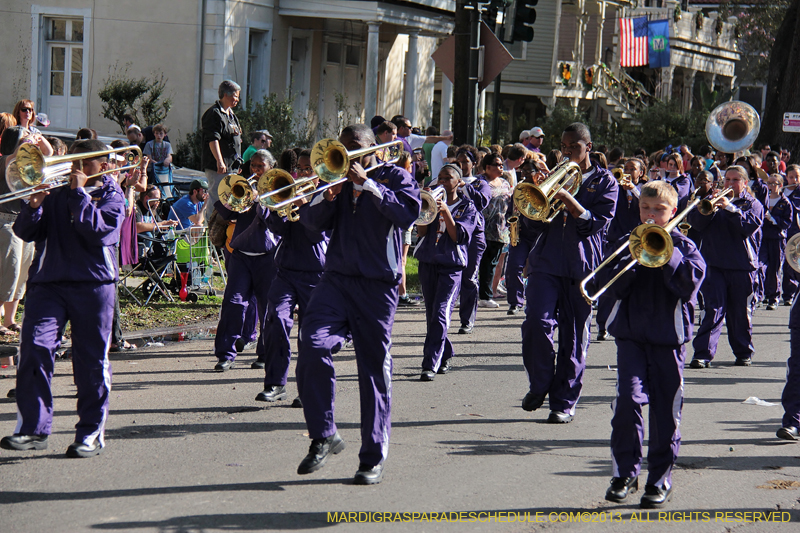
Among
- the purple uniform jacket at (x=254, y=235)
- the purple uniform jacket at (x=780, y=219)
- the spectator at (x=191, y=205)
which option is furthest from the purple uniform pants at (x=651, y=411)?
the purple uniform jacket at (x=780, y=219)

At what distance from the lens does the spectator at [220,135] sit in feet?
36.5

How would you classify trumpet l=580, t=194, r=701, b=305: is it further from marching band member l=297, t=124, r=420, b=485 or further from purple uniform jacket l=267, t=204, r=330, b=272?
purple uniform jacket l=267, t=204, r=330, b=272

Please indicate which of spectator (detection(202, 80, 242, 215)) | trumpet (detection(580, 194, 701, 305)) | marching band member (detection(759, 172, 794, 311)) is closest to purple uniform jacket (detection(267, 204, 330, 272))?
trumpet (detection(580, 194, 701, 305))

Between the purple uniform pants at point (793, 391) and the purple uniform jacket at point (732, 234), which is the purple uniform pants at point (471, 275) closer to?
the purple uniform jacket at point (732, 234)

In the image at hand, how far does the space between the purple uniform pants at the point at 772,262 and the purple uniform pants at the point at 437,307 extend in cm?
753

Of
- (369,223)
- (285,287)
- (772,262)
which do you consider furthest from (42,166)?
(772,262)

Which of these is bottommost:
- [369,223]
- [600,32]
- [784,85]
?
[369,223]

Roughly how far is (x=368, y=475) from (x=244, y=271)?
→ 138 inches

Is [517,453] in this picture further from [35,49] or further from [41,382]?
[35,49]

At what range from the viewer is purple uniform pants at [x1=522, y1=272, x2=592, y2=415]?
7.30 m

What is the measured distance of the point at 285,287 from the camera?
771 centimetres

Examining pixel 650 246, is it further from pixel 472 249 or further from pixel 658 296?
pixel 472 249

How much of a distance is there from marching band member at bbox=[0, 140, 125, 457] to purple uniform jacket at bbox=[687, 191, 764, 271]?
621 centimetres

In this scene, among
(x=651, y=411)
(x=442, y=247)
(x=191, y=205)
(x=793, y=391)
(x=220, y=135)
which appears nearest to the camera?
(x=651, y=411)
